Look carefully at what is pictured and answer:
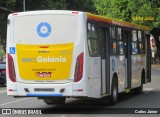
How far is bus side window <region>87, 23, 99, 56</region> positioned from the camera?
15.7 m

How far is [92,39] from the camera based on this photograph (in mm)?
15984

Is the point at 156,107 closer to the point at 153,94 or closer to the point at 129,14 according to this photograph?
the point at 153,94

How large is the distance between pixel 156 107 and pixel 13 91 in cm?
472

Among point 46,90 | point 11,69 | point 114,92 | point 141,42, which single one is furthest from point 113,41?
point 141,42

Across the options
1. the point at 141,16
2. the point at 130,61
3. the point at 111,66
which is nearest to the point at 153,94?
the point at 130,61

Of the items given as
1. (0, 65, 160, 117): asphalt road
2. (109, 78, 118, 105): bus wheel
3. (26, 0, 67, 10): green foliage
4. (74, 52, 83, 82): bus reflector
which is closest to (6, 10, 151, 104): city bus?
(74, 52, 83, 82): bus reflector

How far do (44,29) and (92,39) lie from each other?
1.55m

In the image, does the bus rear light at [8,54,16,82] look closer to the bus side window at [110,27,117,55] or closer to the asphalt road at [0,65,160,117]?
the asphalt road at [0,65,160,117]

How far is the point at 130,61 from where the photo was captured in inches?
806

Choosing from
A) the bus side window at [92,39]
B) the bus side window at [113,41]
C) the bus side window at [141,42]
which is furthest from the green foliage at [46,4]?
the bus side window at [92,39]

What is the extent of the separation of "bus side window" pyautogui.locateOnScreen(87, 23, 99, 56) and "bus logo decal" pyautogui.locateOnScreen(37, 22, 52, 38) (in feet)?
3.92

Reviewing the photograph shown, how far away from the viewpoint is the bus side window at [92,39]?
1566 cm

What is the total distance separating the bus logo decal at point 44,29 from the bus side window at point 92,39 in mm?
1195

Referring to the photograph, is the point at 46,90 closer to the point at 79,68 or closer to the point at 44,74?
the point at 44,74
